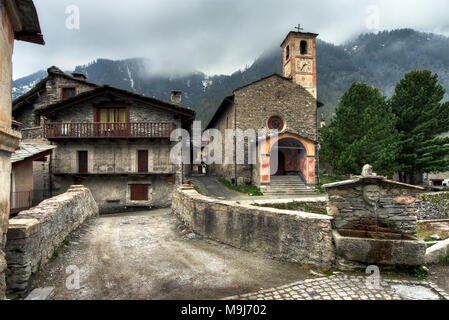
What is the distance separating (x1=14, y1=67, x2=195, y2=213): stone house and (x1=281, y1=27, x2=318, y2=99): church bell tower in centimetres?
1251

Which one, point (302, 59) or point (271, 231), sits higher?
point (302, 59)

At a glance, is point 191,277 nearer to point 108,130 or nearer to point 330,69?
point 108,130

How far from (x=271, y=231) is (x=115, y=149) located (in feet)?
47.5

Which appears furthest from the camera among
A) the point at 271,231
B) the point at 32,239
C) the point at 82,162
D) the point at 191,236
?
the point at 82,162

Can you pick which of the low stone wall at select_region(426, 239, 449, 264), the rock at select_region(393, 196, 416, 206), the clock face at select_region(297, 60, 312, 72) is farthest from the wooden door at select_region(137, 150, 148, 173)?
the clock face at select_region(297, 60, 312, 72)

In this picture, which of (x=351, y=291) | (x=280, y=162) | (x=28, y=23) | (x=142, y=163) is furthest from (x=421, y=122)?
(x=28, y=23)

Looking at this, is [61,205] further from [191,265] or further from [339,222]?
[339,222]

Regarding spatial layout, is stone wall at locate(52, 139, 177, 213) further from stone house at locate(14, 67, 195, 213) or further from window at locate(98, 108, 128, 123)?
window at locate(98, 108, 128, 123)

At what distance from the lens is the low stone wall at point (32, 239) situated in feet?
12.6

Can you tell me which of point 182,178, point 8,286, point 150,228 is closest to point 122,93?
point 182,178

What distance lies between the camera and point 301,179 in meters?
19.6

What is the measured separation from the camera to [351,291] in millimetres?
3869

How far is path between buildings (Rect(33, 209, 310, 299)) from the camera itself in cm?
391

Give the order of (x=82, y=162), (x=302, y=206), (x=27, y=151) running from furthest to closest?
(x=82, y=162)
(x=27, y=151)
(x=302, y=206)
